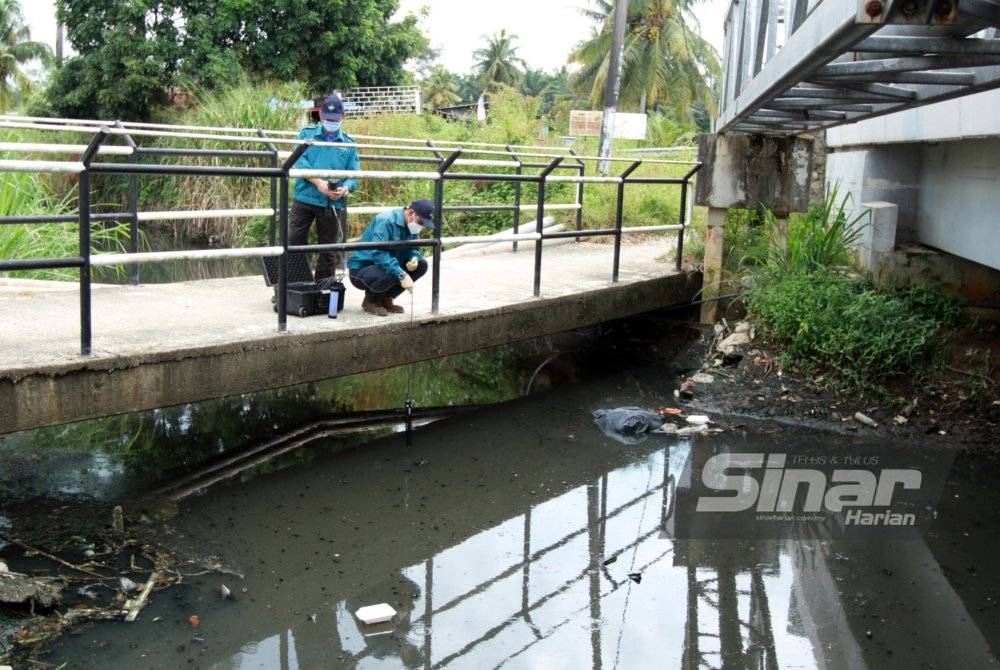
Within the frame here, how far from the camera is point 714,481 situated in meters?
6.41

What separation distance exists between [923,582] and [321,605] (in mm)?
2919

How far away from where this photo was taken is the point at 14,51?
146 feet

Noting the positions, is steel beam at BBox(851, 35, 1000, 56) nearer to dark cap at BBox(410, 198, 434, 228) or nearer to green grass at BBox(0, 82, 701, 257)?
dark cap at BBox(410, 198, 434, 228)

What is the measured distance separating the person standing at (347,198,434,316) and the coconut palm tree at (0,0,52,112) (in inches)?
→ 1677

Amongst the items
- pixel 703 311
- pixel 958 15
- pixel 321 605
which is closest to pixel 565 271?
pixel 703 311

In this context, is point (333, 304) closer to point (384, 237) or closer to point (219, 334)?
point (384, 237)

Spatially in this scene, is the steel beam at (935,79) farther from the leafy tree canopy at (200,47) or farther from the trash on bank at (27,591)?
the leafy tree canopy at (200,47)

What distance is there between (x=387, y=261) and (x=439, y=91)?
53.2 m

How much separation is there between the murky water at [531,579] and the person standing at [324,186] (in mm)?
1717

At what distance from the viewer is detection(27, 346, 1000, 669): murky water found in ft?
13.7

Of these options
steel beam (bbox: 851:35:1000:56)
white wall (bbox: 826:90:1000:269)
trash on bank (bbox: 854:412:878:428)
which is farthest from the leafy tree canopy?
steel beam (bbox: 851:35:1000:56)

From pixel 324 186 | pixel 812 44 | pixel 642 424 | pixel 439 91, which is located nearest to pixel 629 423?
pixel 642 424

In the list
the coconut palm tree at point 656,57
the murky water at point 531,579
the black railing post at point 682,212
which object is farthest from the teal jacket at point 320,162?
the coconut palm tree at point 656,57

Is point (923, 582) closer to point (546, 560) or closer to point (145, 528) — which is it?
point (546, 560)
